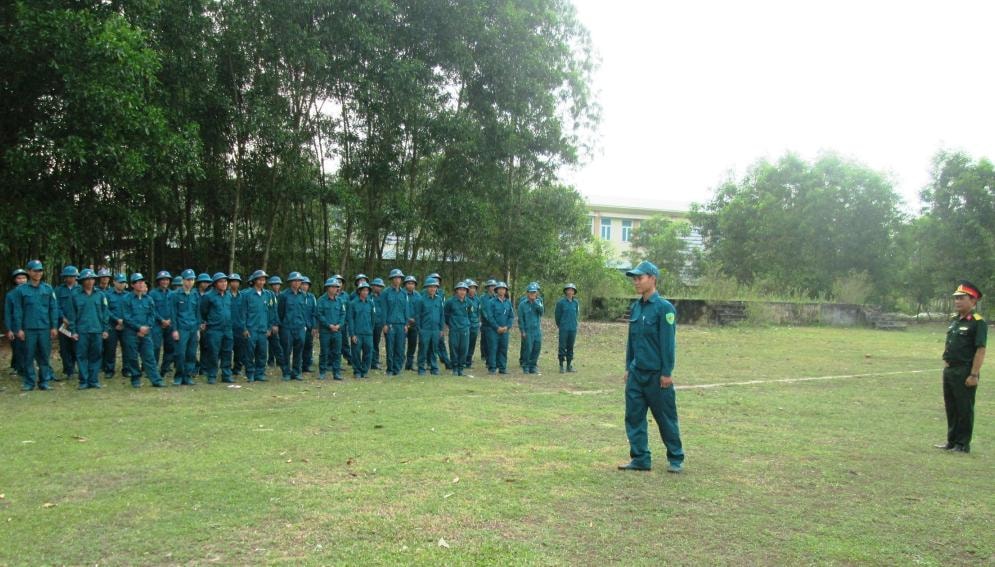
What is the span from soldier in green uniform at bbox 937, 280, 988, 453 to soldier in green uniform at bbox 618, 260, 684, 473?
125 inches

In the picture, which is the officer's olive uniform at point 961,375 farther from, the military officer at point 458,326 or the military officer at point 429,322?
the military officer at point 429,322

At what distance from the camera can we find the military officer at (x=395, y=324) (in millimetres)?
12570

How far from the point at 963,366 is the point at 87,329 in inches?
429

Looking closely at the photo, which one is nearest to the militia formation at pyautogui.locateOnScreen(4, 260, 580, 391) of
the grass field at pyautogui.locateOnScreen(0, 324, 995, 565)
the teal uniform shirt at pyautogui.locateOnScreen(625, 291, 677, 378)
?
the grass field at pyautogui.locateOnScreen(0, 324, 995, 565)

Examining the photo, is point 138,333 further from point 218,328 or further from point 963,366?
point 963,366

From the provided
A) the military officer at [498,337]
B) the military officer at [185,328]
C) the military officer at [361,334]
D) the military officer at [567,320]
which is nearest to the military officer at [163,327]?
the military officer at [185,328]

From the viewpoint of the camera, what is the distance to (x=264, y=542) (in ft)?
14.2

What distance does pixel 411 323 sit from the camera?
13.1 m

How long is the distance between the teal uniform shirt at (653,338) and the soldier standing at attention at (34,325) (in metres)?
8.25

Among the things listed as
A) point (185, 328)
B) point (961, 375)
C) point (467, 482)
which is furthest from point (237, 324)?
point (961, 375)

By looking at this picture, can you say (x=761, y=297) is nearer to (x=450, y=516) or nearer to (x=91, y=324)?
(x=91, y=324)

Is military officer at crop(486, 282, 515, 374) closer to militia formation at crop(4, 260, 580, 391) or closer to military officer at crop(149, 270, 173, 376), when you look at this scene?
militia formation at crop(4, 260, 580, 391)

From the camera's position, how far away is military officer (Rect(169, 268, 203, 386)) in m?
10.9

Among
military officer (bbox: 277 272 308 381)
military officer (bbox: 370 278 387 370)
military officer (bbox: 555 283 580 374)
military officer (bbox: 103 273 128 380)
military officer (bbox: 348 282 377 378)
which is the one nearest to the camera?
military officer (bbox: 103 273 128 380)
